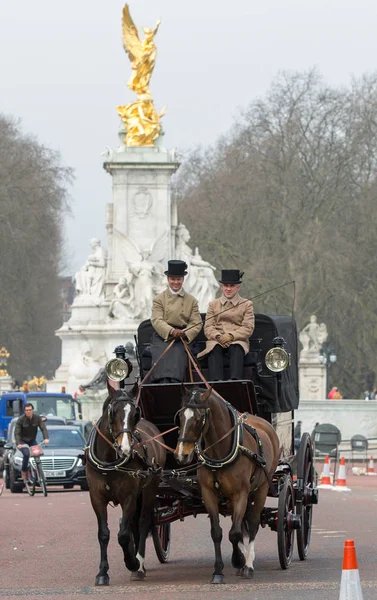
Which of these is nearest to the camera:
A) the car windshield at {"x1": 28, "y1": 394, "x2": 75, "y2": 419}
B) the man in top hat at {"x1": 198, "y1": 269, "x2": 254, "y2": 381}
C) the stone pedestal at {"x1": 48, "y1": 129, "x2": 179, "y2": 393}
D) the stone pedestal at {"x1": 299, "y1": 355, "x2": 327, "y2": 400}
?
the man in top hat at {"x1": 198, "y1": 269, "x2": 254, "y2": 381}

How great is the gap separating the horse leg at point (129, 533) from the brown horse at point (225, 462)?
593mm

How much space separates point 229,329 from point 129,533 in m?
2.34

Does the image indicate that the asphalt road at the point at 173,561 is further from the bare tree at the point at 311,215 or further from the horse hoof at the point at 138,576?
the bare tree at the point at 311,215

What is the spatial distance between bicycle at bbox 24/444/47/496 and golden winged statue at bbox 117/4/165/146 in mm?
33834

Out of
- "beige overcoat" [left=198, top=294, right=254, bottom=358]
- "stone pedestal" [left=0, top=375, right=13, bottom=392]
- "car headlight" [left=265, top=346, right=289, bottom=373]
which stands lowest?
"car headlight" [left=265, top=346, right=289, bottom=373]

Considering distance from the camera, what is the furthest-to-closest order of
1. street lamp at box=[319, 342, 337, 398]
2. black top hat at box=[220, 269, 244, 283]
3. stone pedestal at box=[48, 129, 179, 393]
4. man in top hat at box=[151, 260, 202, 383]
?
street lamp at box=[319, 342, 337, 398] < stone pedestal at box=[48, 129, 179, 393] < black top hat at box=[220, 269, 244, 283] < man in top hat at box=[151, 260, 202, 383]

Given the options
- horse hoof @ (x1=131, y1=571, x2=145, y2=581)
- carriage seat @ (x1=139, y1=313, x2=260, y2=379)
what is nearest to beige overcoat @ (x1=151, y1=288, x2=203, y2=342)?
carriage seat @ (x1=139, y1=313, x2=260, y2=379)

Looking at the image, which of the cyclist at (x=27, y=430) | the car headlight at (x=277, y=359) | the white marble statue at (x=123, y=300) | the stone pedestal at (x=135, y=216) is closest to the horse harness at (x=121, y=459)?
the car headlight at (x=277, y=359)

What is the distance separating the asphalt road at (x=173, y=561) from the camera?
12781 mm

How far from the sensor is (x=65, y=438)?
3181 cm

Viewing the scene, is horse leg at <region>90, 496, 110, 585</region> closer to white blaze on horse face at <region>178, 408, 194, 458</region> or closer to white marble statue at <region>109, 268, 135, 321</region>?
white blaze on horse face at <region>178, 408, 194, 458</region>

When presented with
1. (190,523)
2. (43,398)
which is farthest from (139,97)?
(190,523)

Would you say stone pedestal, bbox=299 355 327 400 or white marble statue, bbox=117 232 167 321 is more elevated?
white marble statue, bbox=117 232 167 321

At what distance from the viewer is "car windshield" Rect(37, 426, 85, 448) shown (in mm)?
31484
